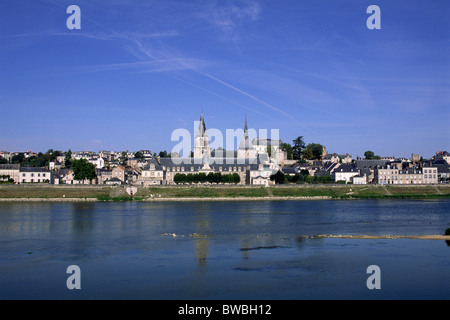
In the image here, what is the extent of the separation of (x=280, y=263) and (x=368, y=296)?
20.3ft

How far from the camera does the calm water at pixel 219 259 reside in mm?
19344

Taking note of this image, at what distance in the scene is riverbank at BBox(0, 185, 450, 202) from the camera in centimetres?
7425

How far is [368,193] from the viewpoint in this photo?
77.9m

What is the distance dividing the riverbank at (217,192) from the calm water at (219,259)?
3245cm

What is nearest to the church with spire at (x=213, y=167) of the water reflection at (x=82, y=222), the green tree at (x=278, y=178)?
the green tree at (x=278, y=178)

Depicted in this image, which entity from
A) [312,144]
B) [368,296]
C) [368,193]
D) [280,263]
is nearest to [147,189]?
[368,193]

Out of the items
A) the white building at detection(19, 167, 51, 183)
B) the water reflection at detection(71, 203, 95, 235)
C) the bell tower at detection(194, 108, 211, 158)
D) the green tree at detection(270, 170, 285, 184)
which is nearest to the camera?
the water reflection at detection(71, 203, 95, 235)

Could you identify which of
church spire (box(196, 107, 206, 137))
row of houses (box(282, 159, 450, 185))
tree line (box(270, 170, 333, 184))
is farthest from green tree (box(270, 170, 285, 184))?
church spire (box(196, 107, 206, 137))

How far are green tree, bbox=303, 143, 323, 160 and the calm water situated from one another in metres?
100

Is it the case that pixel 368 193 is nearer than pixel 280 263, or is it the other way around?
pixel 280 263

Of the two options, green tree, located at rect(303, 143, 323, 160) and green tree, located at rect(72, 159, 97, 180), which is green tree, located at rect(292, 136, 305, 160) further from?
green tree, located at rect(72, 159, 97, 180)

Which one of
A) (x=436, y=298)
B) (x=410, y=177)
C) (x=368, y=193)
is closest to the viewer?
(x=436, y=298)

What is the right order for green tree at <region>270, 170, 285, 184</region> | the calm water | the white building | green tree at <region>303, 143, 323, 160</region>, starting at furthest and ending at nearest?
green tree at <region>303, 143, 323, 160</region>
the white building
green tree at <region>270, 170, 285, 184</region>
the calm water

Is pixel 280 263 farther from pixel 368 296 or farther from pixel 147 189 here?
pixel 147 189
